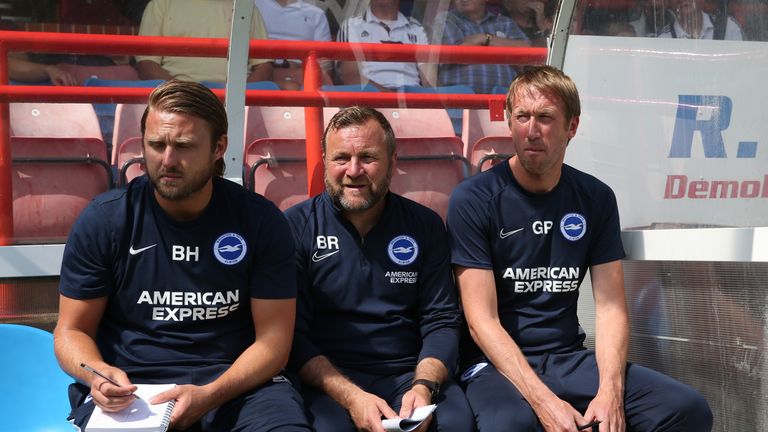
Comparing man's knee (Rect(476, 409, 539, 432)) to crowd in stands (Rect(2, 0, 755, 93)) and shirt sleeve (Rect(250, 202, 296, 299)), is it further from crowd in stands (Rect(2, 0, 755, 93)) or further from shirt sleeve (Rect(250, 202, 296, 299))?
crowd in stands (Rect(2, 0, 755, 93))

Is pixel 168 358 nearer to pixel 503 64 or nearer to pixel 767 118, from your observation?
pixel 503 64

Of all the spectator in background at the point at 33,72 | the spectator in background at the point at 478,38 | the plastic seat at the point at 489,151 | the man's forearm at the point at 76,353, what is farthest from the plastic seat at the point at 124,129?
the plastic seat at the point at 489,151

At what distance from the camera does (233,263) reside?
3.36m

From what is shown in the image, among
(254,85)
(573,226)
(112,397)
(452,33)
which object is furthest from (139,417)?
(452,33)

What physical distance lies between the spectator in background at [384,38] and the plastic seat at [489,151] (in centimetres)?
39

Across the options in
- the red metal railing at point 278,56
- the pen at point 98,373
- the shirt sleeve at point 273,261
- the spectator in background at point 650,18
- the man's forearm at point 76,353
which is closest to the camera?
the pen at point 98,373

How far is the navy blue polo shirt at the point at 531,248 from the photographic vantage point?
3.76 metres

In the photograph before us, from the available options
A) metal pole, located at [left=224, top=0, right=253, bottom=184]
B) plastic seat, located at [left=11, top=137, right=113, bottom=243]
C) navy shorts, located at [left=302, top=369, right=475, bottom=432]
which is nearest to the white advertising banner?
navy shorts, located at [left=302, top=369, right=475, bottom=432]

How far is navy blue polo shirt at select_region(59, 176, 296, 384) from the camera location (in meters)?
3.26

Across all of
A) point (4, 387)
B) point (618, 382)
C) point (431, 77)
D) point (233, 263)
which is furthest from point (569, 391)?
point (4, 387)

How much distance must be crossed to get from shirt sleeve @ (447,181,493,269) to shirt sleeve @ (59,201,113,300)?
129 centimetres

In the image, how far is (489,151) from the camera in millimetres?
4566

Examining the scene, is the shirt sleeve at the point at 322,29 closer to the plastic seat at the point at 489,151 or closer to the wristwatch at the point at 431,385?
the plastic seat at the point at 489,151

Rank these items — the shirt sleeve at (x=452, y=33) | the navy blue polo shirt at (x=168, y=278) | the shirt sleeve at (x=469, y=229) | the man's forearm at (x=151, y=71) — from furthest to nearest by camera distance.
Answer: the shirt sleeve at (x=452, y=33) < the man's forearm at (x=151, y=71) < the shirt sleeve at (x=469, y=229) < the navy blue polo shirt at (x=168, y=278)
